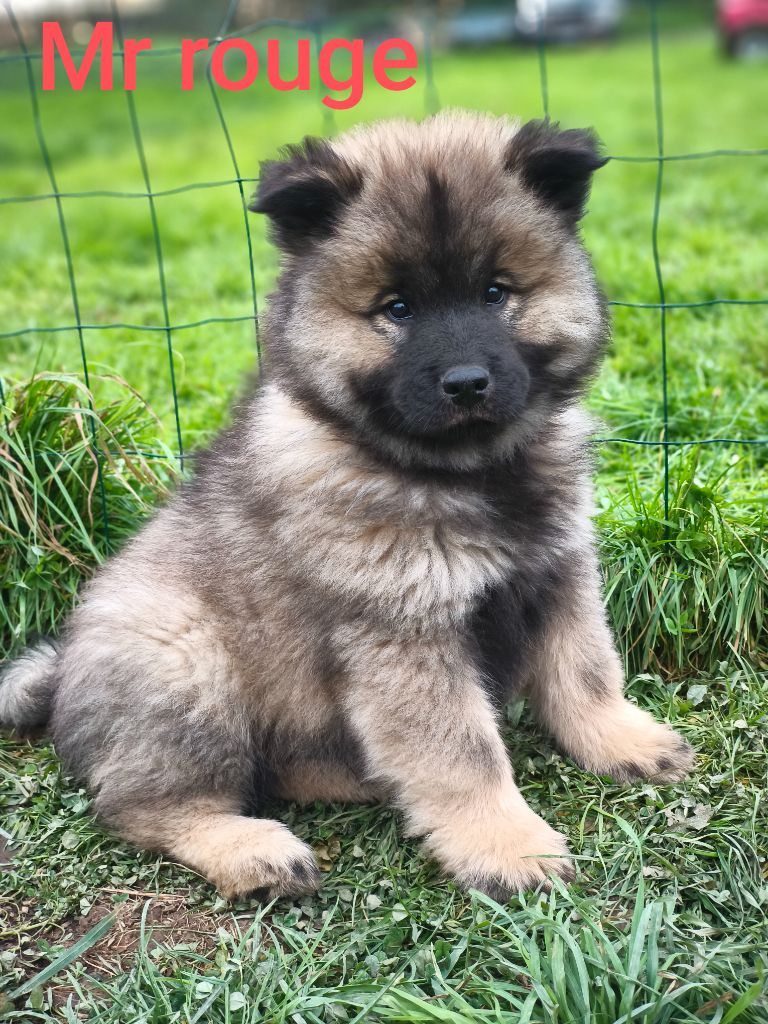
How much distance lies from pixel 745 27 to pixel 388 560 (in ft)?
59.1

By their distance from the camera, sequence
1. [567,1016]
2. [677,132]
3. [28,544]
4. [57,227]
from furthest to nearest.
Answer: [677,132], [57,227], [28,544], [567,1016]

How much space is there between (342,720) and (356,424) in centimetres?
79

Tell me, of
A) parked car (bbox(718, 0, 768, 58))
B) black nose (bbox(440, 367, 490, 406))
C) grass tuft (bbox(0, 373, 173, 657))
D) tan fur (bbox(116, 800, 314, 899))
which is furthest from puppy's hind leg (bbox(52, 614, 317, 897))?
parked car (bbox(718, 0, 768, 58))

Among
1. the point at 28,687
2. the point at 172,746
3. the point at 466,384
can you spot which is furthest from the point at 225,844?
the point at 466,384

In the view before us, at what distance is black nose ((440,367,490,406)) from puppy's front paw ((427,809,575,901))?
1.05 meters

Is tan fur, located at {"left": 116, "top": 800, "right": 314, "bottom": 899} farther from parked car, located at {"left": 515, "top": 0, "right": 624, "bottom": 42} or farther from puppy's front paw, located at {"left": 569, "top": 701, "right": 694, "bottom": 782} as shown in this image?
parked car, located at {"left": 515, "top": 0, "right": 624, "bottom": 42}

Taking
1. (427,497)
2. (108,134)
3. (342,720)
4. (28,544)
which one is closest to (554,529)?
(427,497)

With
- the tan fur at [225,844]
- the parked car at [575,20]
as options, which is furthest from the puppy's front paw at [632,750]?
the parked car at [575,20]

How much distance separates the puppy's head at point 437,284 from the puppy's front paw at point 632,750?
0.90 meters

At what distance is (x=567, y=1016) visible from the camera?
2.08 metres

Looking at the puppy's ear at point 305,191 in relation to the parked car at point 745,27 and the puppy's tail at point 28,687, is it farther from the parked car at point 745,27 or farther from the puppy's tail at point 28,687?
the parked car at point 745,27

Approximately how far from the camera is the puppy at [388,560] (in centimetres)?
245

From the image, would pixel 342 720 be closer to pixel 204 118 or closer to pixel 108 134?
pixel 108 134

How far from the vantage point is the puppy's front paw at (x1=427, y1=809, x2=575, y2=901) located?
2.53 m
